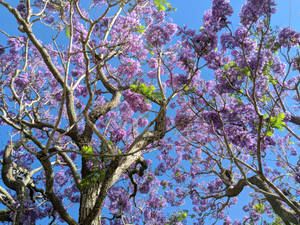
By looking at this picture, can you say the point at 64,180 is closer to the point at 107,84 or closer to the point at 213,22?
the point at 107,84

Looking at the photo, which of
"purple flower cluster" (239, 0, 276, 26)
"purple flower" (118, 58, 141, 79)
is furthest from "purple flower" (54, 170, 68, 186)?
"purple flower cluster" (239, 0, 276, 26)

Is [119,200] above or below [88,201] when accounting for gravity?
above

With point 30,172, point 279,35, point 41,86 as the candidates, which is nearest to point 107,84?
point 41,86

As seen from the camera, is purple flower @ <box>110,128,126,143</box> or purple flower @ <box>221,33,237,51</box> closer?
purple flower @ <box>221,33,237,51</box>

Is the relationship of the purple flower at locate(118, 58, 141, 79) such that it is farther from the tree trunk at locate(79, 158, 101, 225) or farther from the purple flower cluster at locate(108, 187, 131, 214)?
the purple flower cluster at locate(108, 187, 131, 214)

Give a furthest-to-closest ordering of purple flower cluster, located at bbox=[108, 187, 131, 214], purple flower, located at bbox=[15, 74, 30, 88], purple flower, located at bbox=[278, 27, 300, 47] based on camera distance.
Answer: 1. purple flower cluster, located at bbox=[108, 187, 131, 214]
2. purple flower, located at bbox=[15, 74, 30, 88]
3. purple flower, located at bbox=[278, 27, 300, 47]

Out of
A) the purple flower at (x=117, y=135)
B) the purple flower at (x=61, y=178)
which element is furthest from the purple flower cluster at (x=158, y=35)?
the purple flower at (x=61, y=178)

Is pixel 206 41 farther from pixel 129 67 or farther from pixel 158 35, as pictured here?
pixel 129 67

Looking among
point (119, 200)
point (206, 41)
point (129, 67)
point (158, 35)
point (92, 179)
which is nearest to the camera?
point (206, 41)

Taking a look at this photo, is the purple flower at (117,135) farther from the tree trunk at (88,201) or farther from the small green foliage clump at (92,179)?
the tree trunk at (88,201)

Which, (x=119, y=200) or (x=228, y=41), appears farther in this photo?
(x=119, y=200)

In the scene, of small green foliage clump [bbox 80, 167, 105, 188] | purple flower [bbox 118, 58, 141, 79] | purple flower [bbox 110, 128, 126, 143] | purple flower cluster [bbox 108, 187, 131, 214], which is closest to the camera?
small green foliage clump [bbox 80, 167, 105, 188]

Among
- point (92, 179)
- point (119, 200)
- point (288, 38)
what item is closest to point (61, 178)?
point (119, 200)

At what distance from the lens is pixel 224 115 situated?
4.07 m
